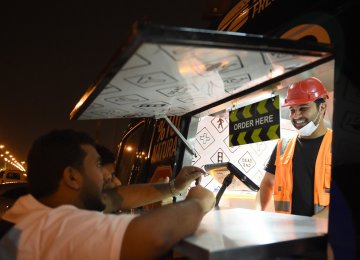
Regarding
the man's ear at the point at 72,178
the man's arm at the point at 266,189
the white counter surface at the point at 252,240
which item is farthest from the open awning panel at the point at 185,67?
the man's arm at the point at 266,189

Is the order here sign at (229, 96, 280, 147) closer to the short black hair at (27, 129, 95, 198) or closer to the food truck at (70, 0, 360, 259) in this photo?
the food truck at (70, 0, 360, 259)

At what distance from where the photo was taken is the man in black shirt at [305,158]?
348 cm

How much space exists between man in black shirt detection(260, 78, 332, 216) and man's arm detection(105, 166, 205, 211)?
143 centimetres

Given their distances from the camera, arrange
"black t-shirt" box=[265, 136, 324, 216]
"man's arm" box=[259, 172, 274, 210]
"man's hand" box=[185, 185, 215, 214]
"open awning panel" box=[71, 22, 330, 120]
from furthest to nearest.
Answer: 1. "man's arm" box=[259, 172, 274, 210]
2. "black t-shirt" box=[265, 136, 324, 216]
3. "man's hand" box=[185, 185, 215, 214]
4. "open awning panel" box=[71, 22, 330, 120]

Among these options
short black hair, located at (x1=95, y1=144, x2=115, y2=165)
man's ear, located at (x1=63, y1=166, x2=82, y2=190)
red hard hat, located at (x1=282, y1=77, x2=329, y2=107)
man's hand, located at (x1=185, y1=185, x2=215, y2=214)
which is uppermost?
red hard hat, located at (x1=282, y1=77, x2=329, y2=107)

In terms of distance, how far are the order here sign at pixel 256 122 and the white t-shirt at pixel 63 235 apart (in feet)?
5.41

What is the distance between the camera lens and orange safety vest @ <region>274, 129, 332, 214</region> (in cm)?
353

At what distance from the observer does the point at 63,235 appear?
149 centimetres

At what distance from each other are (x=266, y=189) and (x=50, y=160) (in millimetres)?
3402

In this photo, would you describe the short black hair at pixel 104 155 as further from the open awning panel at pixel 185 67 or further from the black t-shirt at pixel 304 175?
the black t-shirt at pixel 304 175

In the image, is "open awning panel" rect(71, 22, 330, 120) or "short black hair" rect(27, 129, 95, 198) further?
"short black hair" rect(27, 129, 95, 198)

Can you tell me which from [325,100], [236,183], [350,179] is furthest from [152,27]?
[325,100]

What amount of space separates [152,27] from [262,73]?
902 mm

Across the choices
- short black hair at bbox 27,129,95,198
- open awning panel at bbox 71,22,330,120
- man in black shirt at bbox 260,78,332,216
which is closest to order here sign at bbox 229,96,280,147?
open awning panel at bbox 71,22,330,120
